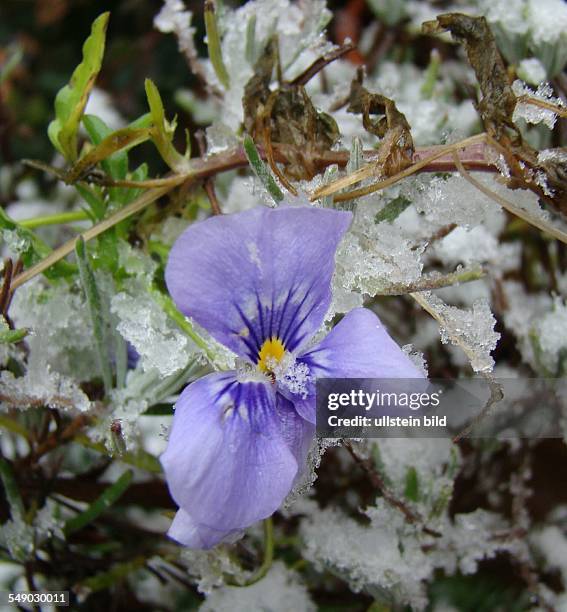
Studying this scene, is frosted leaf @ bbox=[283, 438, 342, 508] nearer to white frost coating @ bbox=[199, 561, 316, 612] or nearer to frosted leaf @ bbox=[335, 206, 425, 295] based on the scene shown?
frosted leaf @ bbox=[335, 206, 425, 295]

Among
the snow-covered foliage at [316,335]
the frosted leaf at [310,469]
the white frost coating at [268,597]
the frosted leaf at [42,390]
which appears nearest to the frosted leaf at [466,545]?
the snow-covered foliage at [316,335]

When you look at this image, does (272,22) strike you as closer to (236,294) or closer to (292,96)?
(292,96)

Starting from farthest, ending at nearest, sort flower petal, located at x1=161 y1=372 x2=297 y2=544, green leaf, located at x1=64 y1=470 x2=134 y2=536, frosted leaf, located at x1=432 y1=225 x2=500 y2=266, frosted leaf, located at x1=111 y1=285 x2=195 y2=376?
frosted leaf, located at x1=432 y1=225 x2=500 y2=266
green leaf, located at x1=64 y1=470 x2=134 y2=536
frosted leaf, located at x1=111 y1=285 x2=195 y2=376
flower petal, located at x1=161 y1=372 x2=297 y2=544

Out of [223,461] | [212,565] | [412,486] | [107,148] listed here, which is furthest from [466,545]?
[107,148]

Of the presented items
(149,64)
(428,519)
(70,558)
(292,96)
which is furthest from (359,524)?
(149,64)

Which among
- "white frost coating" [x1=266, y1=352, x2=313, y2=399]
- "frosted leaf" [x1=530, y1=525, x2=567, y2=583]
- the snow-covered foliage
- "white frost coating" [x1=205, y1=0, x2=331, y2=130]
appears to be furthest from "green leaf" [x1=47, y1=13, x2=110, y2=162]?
"frosted leaf" [x1=530, y1=525, x2=567, y2=583]

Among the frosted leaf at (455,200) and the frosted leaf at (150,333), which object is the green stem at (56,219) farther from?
the frosted leaf at (455,200)
